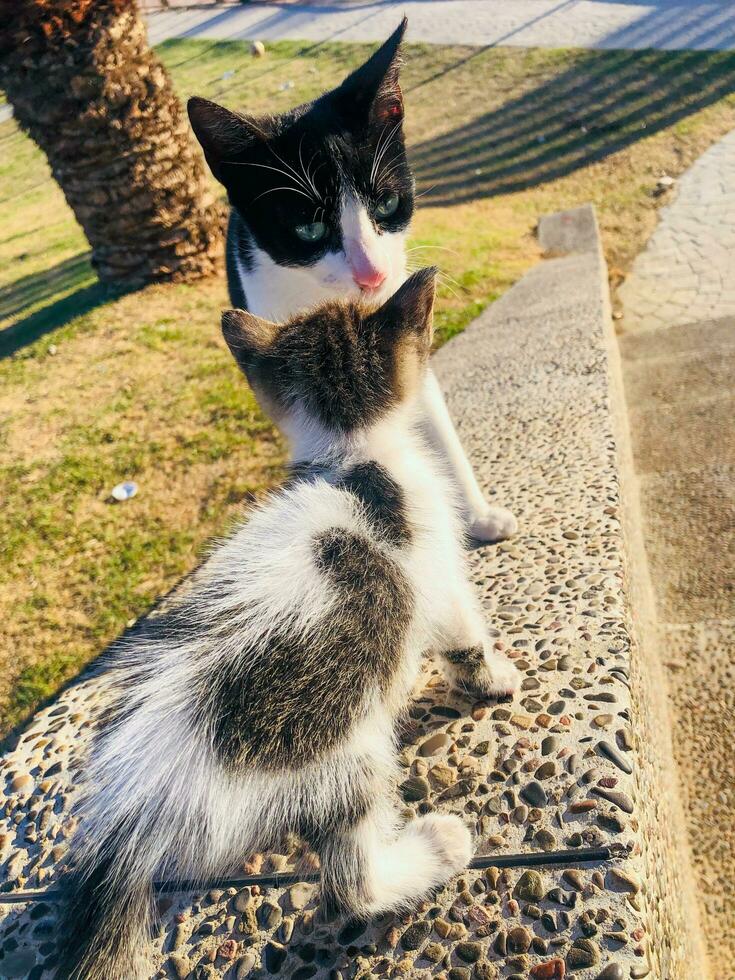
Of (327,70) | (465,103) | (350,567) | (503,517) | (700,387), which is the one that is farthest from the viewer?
(327,70)

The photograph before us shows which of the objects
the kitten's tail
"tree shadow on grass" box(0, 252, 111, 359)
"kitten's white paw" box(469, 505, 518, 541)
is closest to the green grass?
"tree shadow on grass" box(0, 252, 111, 359)

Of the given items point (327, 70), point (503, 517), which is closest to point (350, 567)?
point (503, 517)

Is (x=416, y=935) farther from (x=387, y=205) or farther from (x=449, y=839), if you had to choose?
(x=387, y=205)

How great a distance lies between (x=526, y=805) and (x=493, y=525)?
130cm

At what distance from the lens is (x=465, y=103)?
10.2 metres

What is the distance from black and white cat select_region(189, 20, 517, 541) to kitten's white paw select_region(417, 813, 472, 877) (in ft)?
4.31

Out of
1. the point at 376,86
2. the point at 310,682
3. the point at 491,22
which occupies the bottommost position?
the point at 491,22

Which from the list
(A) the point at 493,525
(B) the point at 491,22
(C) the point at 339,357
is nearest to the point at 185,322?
(A) the point at 493,525

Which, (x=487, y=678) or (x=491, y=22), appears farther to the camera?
(x=491, y=22)

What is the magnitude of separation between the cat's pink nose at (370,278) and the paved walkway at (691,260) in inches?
140

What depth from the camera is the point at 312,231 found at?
2.53 m

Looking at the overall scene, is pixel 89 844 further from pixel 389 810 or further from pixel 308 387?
pixel 308 387

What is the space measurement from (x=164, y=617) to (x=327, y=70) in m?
12.3

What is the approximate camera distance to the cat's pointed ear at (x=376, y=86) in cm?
259
